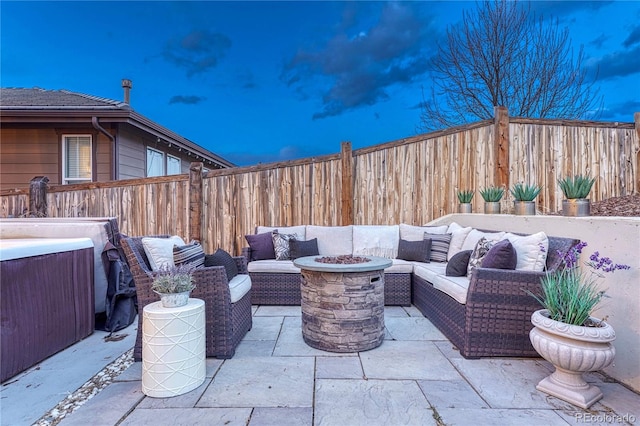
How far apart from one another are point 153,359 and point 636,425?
2735mm

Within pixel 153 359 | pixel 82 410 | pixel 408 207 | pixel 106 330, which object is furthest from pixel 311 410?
pixel 408 207

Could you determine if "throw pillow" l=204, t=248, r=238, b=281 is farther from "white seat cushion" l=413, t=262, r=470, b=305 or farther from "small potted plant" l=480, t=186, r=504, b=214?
"small potted plant" l=480, t=186, r=504, b=214

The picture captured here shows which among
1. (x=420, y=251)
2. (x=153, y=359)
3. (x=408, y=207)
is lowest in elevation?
(x=153, y=359)

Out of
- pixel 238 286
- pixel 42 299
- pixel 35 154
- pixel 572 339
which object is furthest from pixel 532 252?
pixel 35 154

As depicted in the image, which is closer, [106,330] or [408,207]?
[106,330]

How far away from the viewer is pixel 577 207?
2967 mm

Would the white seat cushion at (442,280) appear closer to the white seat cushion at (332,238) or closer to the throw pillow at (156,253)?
the white seat cushion at (332,238)

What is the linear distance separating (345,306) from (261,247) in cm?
196

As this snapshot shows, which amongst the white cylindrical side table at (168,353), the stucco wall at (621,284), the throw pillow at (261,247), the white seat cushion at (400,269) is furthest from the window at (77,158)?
the stucco wall at (621,284)

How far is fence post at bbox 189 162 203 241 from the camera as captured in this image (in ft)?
16.8

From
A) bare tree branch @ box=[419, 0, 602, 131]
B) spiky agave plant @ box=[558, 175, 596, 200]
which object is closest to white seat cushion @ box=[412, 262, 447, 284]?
spiky agave plant @ box=[558, 175, 596, 200]

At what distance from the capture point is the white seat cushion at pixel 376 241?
15.2 feet

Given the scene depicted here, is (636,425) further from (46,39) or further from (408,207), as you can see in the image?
(46,39)

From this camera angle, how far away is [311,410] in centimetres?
194
